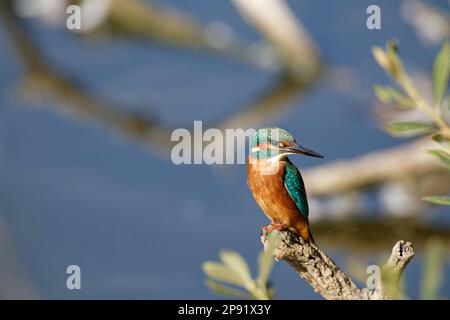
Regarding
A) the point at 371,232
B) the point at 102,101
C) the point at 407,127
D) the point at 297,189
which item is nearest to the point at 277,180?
the point at 297,189

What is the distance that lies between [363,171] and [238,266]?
1.80 metres

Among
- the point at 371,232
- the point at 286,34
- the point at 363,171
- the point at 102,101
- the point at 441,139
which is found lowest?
the point at 441,139

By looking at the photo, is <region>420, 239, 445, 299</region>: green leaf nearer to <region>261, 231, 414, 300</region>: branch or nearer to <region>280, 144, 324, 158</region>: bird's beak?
<region>261, 231, 414, 300</region>: branch

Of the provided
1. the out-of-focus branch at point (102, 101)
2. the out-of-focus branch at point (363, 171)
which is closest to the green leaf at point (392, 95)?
the out-of-focus branch at point (363, 171)

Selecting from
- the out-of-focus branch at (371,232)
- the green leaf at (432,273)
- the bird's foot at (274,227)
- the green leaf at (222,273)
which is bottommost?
the green leaf at (432,273)

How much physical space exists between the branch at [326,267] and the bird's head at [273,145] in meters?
0.08

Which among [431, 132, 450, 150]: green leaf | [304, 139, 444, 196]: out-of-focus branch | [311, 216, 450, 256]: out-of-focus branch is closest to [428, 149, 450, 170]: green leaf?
[431, 132, 450, 150]: green leaf

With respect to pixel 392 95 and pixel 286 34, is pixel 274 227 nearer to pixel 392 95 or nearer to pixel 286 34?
pixel 392 95

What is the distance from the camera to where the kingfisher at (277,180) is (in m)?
0.58

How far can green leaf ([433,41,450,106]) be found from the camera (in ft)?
1.74

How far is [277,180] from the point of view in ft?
1.97

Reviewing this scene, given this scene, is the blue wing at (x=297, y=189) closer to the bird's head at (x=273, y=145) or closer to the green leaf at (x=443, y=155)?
the bird's head at (x=273, y=145)
